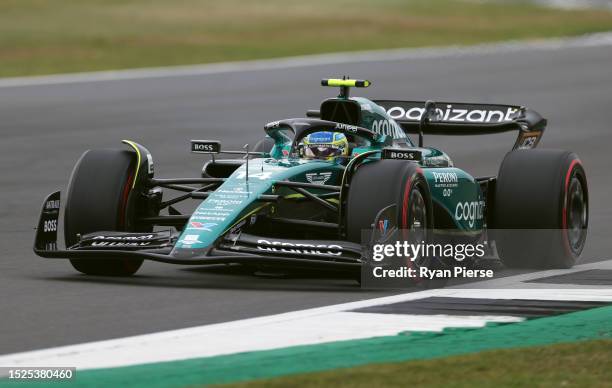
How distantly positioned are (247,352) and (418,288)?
2.99 m

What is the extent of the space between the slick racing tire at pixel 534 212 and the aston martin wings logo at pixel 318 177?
1.58 metres

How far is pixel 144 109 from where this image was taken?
26.1m

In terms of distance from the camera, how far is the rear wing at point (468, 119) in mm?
14023

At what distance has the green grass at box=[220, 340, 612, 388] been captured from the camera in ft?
24.2

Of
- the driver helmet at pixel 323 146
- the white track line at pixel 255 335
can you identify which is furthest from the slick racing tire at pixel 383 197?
the driver helmet at pixel 323 146

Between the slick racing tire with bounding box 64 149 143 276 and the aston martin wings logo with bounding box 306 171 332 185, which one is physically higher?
the aston martin wings logo with bounding box 306 171 332 185

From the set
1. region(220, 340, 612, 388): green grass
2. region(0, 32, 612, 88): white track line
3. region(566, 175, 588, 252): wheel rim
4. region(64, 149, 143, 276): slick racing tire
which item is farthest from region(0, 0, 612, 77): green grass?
region(220, 340, 612, 388): green grass

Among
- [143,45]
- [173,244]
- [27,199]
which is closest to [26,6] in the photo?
[143,45]

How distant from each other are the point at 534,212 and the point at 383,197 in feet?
6.58

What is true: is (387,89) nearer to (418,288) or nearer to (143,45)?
(143,45)

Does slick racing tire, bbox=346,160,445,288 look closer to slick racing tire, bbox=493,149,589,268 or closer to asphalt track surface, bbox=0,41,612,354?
asphalt track surface, bbox=0,41,612,354

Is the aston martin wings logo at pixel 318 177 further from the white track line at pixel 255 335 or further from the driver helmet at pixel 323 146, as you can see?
the white track line at pixel 255 335

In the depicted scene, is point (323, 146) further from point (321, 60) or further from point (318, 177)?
point (321, 60)

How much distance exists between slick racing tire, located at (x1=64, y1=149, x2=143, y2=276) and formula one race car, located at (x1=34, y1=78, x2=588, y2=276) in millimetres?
10
